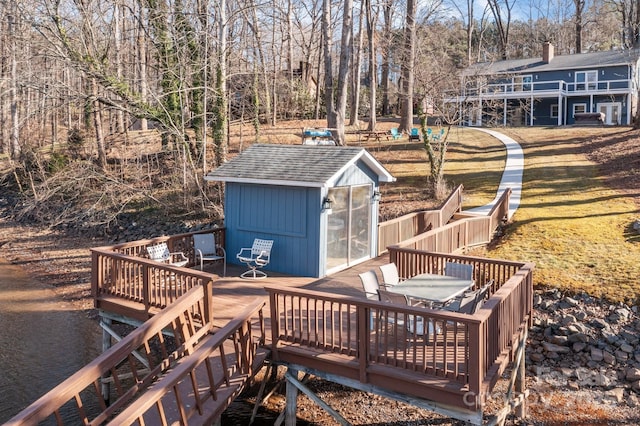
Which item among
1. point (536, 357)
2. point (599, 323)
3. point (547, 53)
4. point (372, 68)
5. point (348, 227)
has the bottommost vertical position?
point (536, 357)

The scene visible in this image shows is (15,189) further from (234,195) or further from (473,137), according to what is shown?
(473,137)

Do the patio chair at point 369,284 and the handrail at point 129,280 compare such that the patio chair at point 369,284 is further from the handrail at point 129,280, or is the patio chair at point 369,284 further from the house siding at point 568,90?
the house siding at point 568,90

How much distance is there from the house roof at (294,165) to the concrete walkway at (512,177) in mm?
6039

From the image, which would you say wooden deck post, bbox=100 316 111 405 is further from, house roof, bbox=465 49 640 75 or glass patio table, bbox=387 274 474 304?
house roof, bbox=465 49 640 75

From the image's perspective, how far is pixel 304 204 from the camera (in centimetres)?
1130

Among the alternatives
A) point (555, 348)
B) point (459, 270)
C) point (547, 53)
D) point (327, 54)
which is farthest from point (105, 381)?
point (547, 53)

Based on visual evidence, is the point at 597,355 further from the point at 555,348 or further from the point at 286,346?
the point at 286,346

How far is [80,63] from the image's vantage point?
1608 centimetres

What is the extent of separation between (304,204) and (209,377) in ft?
18.0

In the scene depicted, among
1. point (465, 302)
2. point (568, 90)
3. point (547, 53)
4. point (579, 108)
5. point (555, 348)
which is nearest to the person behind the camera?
point (465, 302)

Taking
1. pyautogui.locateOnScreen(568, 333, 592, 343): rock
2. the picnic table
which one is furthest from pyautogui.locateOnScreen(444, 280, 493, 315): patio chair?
the picnic table

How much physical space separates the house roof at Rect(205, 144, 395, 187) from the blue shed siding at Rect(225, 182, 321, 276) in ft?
0.83

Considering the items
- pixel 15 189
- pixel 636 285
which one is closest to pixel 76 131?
pixel 15 189

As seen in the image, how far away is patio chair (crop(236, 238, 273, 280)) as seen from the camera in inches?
446
